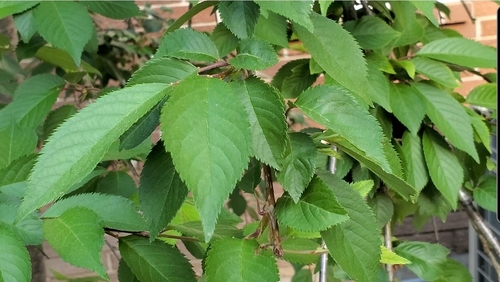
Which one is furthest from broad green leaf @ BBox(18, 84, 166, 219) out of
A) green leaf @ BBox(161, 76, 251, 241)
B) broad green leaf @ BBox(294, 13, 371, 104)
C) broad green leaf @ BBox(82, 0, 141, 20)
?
broad green leaf @ BBox(82, 0, 141, 20)

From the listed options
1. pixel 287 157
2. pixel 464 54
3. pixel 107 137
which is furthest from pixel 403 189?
pixel 464 54

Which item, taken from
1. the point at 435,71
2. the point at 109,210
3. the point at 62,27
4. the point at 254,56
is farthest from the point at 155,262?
the point at 435,71

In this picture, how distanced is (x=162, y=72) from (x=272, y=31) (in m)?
0.22

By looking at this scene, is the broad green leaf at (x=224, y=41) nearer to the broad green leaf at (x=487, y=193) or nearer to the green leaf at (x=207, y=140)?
the green leaf at (x=207, y=140)

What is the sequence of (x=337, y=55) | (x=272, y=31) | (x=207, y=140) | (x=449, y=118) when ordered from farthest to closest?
(x=449, y=118) → (x=272, y=31) → (x=337, y=55) → (x=207, y=140)

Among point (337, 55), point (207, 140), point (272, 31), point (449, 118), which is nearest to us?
point (207, 140)

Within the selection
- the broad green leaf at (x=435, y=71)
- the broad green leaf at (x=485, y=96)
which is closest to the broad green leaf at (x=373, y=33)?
the broad green leaf at (x=435, y=71)

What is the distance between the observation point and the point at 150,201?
280 millimetres

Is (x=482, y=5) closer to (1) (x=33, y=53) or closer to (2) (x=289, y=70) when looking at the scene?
(2) (x=289, y=70)

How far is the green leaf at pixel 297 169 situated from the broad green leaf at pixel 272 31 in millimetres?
184

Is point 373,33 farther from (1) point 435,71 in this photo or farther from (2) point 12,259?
(2) point 12,259

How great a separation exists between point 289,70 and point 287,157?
37cm

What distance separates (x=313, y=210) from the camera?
0.93 feet

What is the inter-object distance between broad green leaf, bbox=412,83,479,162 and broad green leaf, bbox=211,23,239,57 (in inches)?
10.7
